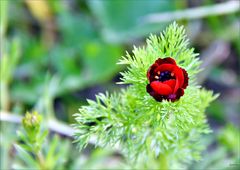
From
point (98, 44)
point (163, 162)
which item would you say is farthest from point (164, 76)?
point (98, 44)

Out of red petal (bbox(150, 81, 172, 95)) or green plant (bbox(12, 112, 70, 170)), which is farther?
green plant (bbox(12, 112, 70, 170))

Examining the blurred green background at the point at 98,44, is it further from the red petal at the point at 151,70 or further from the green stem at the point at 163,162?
the red petal at the point at 151,70

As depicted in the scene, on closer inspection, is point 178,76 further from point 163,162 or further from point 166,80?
point 163,162

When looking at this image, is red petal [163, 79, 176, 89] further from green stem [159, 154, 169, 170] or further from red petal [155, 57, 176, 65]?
green stem [159, 154, 169, 170]

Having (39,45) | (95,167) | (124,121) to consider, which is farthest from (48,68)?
(124,121)

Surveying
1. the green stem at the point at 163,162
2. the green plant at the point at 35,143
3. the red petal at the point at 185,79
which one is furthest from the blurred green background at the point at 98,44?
the red petal at the point at 185,79

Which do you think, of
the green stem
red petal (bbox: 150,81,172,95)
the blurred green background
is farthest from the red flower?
the blurred green background
